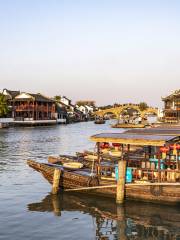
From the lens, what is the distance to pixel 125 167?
796 inches

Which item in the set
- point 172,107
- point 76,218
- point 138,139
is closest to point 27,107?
point 172,107

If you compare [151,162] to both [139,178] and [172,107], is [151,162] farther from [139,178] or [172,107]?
[172,107]

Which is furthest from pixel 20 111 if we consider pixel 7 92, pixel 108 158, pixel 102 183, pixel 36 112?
pixel 102 183

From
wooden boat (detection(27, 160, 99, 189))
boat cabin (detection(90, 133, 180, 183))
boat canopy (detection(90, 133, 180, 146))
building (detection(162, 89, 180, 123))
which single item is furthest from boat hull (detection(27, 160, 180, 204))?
building (detection(162, 89, 180, 123))

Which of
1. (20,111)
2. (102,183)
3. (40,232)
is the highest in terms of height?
(20,111)

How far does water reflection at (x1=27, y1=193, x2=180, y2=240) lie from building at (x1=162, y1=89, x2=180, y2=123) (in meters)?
78.4

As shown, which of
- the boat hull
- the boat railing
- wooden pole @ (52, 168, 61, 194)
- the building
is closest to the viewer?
the boat hull

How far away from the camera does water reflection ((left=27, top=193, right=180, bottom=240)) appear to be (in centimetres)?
1703

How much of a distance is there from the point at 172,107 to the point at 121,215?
88.8 metres

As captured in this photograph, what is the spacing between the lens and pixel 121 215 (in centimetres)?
1919

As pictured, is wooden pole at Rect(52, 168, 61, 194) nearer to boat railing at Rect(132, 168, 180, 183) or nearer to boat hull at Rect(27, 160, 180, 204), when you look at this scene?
boat hull at Rect(27, 160, 180, 204)

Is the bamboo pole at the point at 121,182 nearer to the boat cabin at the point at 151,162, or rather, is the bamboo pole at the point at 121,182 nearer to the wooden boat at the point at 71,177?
the boat cabin at the point at 151,162

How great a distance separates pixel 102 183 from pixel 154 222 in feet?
14.5

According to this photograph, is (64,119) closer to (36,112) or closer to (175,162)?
(36,112)
